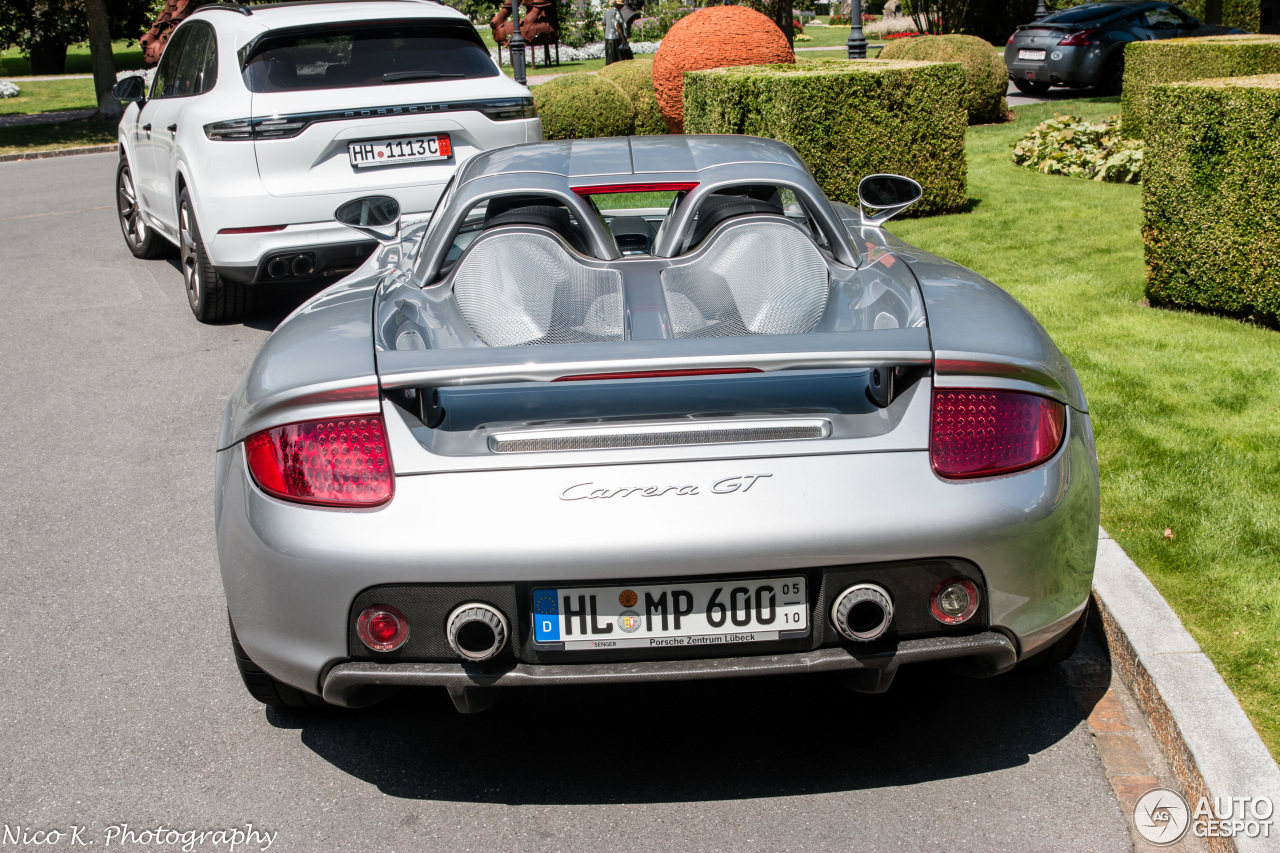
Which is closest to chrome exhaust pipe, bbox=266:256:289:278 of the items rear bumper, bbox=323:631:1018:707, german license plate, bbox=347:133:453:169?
german license plate, bbox=347:133:453:169

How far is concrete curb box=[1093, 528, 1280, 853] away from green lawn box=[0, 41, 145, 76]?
1680 inches

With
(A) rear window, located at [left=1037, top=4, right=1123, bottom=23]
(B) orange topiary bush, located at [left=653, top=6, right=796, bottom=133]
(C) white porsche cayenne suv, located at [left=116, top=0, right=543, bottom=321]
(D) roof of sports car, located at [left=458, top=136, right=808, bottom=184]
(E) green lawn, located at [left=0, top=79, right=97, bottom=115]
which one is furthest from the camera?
(E) green lawn, located at [left=0, top=79, right=97, bottom=115]

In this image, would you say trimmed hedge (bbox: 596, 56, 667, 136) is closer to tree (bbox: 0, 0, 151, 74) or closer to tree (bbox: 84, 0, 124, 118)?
tree (bbox: 84, 0, 124, 118)

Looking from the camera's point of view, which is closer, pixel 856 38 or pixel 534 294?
pixel 534 294

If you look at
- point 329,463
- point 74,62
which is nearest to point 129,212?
point 329,463

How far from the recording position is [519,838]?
269 centimetres

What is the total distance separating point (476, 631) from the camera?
8.18ft

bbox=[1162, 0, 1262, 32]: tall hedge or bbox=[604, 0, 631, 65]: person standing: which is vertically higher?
bbox=[604, 0, 631, 65]: person standing

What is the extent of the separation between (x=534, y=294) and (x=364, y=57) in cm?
458

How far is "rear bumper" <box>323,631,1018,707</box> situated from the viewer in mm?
2539

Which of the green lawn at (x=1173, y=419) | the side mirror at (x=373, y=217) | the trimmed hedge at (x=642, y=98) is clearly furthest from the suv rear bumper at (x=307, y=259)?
the trimmed hedge at (x=642, y=98)

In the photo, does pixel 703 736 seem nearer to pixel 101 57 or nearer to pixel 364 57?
pixel 364 57

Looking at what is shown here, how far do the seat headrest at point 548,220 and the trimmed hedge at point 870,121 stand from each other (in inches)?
250
